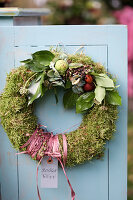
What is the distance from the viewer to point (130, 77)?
3971 millimetres

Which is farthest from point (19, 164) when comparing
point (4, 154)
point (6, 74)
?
point (6, 74)

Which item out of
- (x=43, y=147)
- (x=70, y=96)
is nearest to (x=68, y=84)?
(x=70, y=96)

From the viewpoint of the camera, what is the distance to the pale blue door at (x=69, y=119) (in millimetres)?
1358

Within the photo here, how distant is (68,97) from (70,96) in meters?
0.01

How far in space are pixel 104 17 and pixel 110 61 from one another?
2535 mm

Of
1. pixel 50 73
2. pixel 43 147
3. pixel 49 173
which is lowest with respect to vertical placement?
pixel 49 173

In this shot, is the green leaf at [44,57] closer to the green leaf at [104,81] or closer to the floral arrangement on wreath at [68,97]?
the floral arrangement on wreath at [68,97]

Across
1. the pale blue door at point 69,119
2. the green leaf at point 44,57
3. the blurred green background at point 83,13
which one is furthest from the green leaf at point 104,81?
the blurred green background at point 83,13

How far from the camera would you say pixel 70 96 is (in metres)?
1.34

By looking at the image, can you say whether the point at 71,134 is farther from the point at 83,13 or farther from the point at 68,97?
the point at 83,13

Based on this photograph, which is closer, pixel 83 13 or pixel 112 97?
pixel 112 97

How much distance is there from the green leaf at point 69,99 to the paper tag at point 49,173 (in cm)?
27

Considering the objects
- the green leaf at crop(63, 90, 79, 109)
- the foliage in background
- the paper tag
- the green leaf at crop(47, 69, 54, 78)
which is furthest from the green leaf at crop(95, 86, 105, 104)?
the foliage in background

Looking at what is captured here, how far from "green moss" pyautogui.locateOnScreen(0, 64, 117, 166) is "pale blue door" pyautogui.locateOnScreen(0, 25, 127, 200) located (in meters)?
0.09
